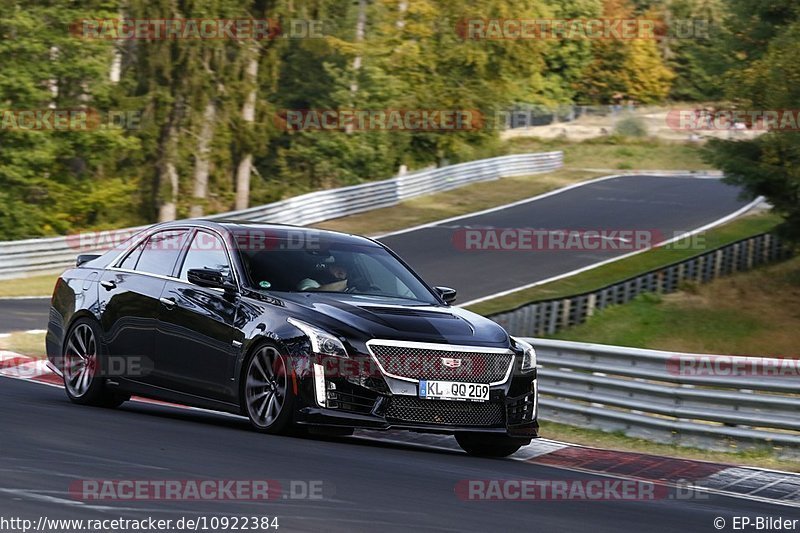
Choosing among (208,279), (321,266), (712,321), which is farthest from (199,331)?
(712,321)

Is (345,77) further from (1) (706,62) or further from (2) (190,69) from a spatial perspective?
(1) (706,62)

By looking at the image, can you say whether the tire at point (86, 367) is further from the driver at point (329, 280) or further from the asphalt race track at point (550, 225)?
the asphalt race track at point (550, 225)

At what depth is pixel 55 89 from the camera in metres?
47.9

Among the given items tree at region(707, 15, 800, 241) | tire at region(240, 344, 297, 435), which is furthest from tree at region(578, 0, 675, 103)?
tire at region(240, 344, 297, 435)

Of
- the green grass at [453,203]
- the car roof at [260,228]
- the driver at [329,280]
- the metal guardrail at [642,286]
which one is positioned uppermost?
the car roof at [260,228]

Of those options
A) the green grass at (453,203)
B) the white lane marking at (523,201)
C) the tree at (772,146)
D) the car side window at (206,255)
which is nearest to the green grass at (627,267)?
the tree at (772,146)

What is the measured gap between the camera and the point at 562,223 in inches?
1695

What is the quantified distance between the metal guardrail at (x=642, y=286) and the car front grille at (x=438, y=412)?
9807mm

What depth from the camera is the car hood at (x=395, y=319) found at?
9.56 meters

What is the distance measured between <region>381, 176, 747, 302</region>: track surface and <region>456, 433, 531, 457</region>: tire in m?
18.0

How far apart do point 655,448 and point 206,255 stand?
13.5 ft

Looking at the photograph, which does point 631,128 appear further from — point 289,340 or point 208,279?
point 289,340

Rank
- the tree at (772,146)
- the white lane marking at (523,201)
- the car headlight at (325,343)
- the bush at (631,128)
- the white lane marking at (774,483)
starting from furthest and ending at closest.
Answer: the bush at (631,128)
the white lane marking at (523,201)
the tree at (772,146)
the car headlight at (325,343)
the white lane marking at (774,483)

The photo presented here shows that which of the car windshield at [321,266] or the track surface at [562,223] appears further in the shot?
the track surface at [562,223]
